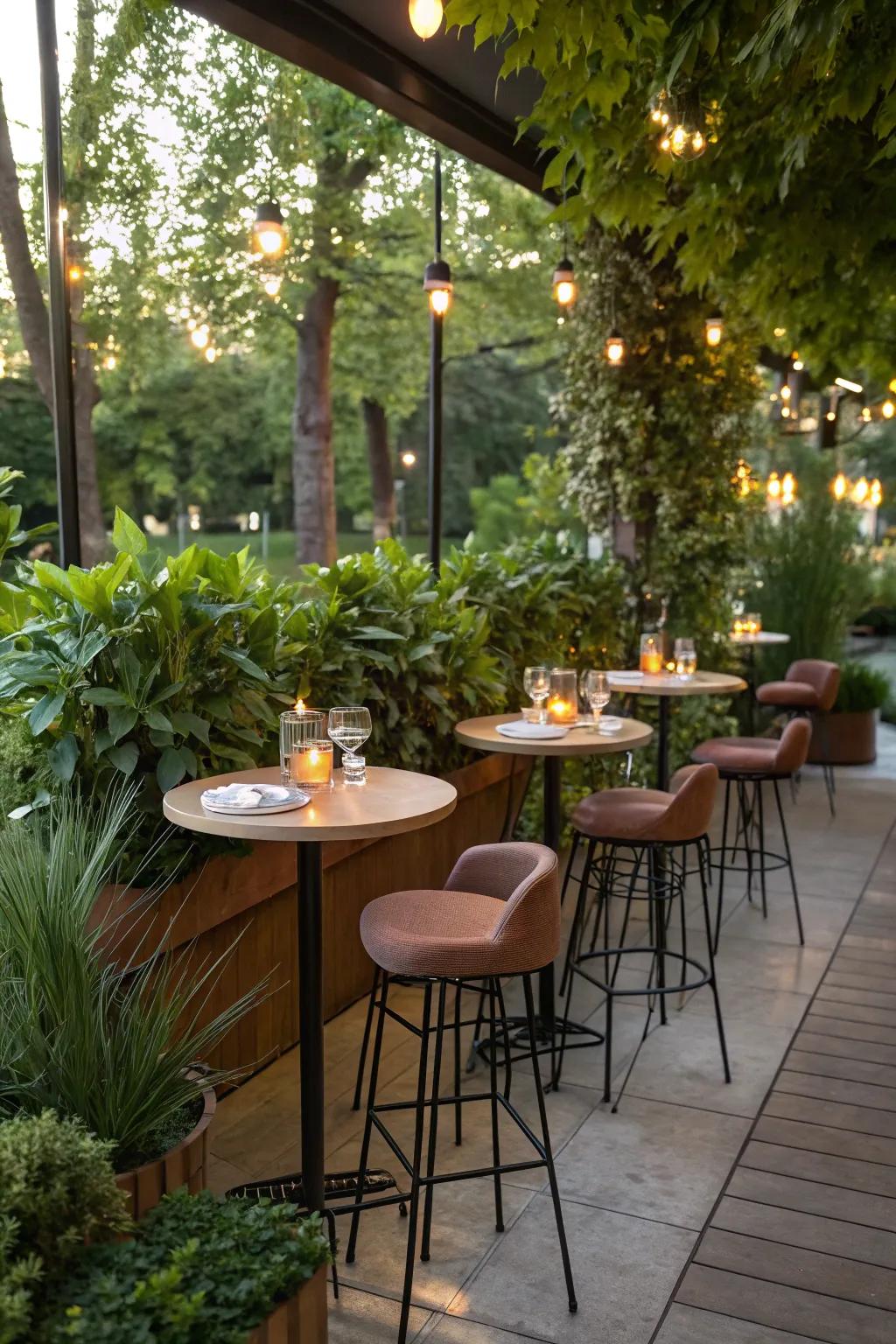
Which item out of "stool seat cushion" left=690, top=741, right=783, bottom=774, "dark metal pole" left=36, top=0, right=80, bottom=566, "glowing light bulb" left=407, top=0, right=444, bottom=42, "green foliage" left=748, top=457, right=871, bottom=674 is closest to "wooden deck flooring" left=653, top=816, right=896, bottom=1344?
"stool seat cushion" left=690, top=741, right=783, bottom=774

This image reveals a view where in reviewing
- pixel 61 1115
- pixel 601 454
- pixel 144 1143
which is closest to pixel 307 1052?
pixel 144 1143

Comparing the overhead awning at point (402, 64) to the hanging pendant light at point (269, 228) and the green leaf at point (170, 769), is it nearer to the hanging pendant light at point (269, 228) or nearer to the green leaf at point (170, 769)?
the hanging pendant light at point (269, 228)

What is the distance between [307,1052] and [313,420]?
11.7 metres

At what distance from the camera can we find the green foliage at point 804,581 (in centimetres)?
882

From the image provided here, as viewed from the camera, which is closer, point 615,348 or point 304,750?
point 304,750

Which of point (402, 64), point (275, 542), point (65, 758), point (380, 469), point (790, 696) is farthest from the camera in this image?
point (275, 542)

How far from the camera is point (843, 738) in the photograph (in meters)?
8.66

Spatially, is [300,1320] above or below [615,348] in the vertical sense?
below

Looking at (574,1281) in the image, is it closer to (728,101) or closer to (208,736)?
(208,736)

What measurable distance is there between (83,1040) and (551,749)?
5.92 ft

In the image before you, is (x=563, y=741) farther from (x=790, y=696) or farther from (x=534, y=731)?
(x=790, y=696)

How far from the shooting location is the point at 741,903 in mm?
5332

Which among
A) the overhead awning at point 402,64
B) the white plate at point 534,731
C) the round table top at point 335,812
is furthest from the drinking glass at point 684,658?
the round table top at point 335,812

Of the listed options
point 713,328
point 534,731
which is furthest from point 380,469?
point 534,731
